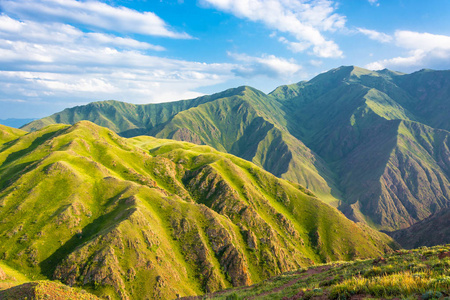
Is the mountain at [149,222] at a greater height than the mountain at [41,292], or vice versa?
the mountain at [41,292]

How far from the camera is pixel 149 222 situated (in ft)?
293

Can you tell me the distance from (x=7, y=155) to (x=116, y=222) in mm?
105200

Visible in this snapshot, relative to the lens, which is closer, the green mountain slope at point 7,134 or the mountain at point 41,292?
the mountain at point 41,292

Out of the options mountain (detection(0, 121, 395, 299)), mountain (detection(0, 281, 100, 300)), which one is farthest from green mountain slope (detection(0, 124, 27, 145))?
mountain (detection(0, 281, 100, 300))

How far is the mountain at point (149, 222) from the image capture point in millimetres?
72438

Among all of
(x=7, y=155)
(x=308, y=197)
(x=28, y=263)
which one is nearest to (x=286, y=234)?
(x=308, y=197)

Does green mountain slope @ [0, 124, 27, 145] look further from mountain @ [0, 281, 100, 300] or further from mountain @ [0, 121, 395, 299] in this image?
mountain @ [0, 281, 100, 300]

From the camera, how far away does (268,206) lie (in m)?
145

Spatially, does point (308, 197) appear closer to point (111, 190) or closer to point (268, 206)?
point (268, 206)

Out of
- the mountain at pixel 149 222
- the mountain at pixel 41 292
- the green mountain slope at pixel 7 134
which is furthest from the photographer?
the green mountain slope at pixel 7 134

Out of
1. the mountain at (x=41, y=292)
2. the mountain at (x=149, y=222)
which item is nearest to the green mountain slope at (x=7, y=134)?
the mountain at (x=149, y=222)

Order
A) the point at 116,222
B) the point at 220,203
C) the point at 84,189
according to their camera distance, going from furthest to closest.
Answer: the point at 220,203 < the point at 84,189 < the point at 116,222

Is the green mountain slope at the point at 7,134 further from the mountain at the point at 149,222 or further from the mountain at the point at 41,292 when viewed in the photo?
the mountain at the point at 41,292

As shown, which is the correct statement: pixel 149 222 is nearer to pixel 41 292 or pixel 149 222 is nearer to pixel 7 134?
pixel 41 292
